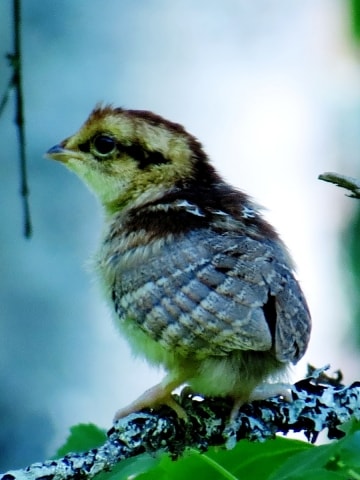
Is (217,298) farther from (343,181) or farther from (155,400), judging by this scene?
(343,181)

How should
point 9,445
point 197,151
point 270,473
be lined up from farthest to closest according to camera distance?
point 9,445 < point 197,151 < point 270,473

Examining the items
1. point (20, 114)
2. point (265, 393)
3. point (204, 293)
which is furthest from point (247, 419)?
point (20, 114)

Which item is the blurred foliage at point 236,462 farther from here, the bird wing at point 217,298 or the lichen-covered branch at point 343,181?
the lichen-covered branch at point 343,181

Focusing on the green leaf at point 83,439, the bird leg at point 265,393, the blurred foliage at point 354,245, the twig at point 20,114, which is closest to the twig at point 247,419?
the bird leg at point 265,393

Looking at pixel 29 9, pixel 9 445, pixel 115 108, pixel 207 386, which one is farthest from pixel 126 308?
pixel 29 9

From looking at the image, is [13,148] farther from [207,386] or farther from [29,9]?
[207,386]
